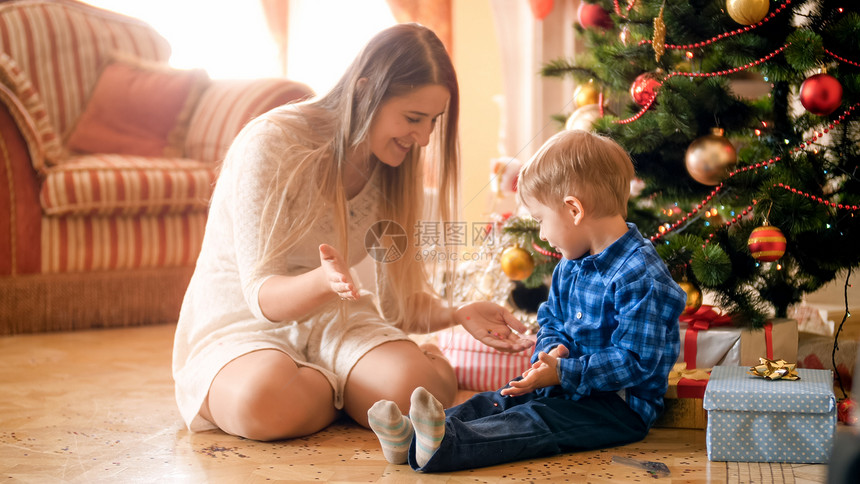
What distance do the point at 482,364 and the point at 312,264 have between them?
15.4 inches

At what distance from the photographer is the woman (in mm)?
1263

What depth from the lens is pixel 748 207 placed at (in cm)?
154

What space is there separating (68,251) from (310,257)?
40.6 inches

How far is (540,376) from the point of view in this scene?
1.15m

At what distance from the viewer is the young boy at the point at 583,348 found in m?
1.13

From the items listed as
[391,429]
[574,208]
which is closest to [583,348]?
[574,208]

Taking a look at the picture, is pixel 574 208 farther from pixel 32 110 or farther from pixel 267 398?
pixel 32 110

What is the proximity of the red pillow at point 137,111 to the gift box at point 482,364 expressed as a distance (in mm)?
1294

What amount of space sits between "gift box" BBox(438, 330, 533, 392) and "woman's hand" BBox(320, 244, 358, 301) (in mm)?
496

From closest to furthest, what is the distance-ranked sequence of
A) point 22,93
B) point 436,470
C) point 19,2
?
1. point 436,470
2. point 22,93
3. point 19,2

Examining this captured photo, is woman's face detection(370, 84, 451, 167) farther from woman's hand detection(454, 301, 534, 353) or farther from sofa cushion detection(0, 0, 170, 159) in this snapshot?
sofa cushion detection(0, 0, 170, 159)

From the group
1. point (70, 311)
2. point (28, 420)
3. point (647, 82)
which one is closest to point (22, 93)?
point (70, 311)

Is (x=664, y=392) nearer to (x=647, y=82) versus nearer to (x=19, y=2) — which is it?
(x=647, y=82)

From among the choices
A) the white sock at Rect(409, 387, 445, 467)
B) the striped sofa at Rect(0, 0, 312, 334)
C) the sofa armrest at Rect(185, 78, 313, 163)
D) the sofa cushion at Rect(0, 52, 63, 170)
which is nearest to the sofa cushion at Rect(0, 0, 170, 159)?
the striped sofa at Rect(0, 0, 312, 334)
